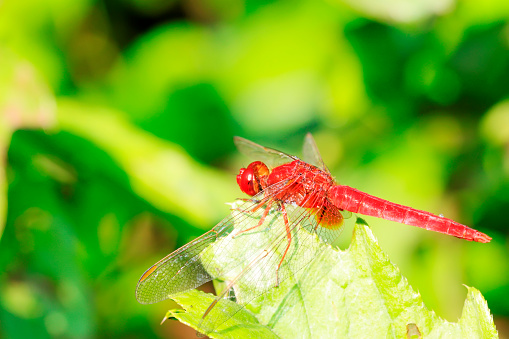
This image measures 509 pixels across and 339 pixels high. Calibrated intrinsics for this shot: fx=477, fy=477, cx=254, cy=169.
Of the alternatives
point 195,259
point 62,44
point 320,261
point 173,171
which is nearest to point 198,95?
point 173,171

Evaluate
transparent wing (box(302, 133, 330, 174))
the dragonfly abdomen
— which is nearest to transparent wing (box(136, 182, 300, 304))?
the dragonfly abdomen

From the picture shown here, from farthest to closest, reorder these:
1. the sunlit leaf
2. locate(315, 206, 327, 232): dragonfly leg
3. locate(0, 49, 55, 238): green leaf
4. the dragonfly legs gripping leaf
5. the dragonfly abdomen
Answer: the sunlit leaf < locate(0, 49, 55, 238): green leaf < the dragonfly abdomen < locate(315, 206, 327, 232): dragonfly leg < the dragonfly legs gripping leaf

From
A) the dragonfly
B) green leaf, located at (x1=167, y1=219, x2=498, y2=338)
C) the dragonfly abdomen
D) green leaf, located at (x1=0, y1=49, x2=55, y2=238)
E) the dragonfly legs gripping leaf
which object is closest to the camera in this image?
green leaf, located at (x1=167, y1=219, x2=498, y2=338)

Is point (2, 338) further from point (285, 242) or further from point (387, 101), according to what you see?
point (387, 101)

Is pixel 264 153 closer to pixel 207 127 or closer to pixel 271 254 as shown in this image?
pixel 207 127

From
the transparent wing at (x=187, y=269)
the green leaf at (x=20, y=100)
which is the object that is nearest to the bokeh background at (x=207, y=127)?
the green leaf at (x=20, y=100)

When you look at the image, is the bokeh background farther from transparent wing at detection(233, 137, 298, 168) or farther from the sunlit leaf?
transparent wing at detection(233, 137, 298, 168)
